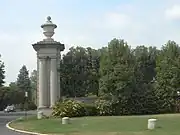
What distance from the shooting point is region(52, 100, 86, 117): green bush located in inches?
1581

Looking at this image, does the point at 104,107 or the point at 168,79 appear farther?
the point at 168,79

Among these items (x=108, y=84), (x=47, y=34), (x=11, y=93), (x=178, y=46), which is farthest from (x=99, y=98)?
(x=11, y=93)

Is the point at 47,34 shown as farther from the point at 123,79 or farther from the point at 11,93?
the point at 11,93

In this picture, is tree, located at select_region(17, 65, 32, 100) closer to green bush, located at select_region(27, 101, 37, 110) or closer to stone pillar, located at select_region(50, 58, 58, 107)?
green bush, located at select_region(27, 101, 37, 110)

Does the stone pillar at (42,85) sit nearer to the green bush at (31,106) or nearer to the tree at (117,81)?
the tree at (117,81)

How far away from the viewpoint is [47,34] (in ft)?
147

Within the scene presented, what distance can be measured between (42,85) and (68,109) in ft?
15.7

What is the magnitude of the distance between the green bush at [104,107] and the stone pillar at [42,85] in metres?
5.01

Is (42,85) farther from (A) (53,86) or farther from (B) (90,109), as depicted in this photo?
(B) (90,109)

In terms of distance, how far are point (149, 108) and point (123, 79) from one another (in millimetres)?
4230

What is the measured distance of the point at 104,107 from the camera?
44062 mm

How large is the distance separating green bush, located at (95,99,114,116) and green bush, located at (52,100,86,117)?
8.55 ft

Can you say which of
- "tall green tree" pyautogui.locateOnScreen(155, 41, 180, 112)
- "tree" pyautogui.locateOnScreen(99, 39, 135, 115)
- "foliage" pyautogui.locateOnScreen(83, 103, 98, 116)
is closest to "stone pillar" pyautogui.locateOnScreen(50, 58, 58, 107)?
"foliage" pyautogui.locateOnScreen(83, 103, 98, 116)

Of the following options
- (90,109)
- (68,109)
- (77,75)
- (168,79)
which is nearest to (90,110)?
(90,109)
